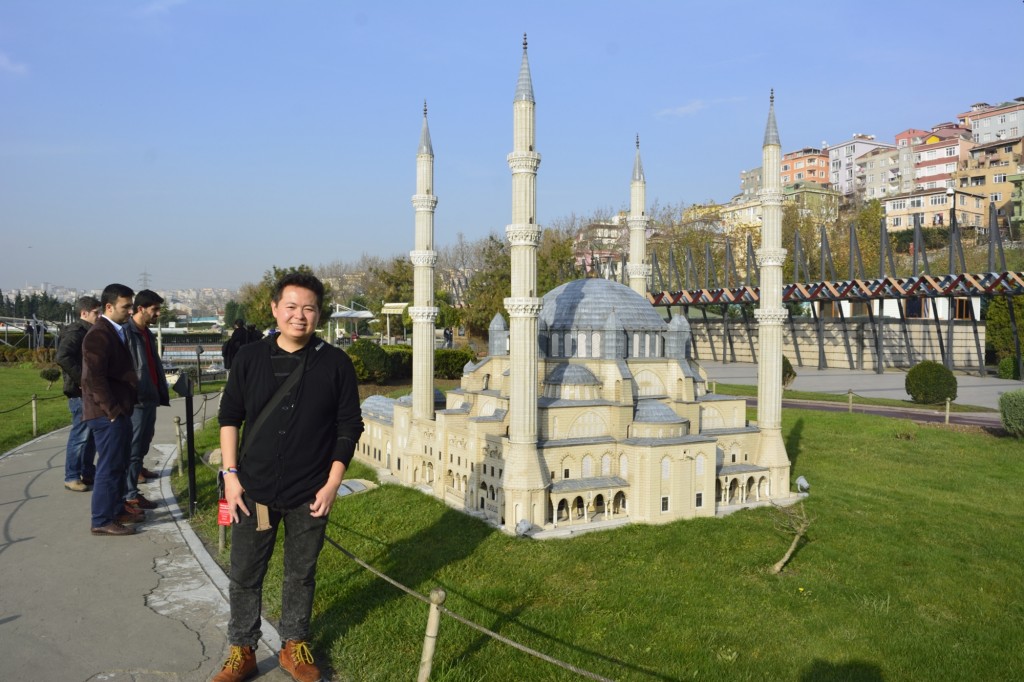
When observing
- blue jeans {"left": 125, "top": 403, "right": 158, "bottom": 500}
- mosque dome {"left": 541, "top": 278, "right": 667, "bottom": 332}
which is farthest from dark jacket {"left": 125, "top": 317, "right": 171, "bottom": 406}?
mosque dome {"left": 541, "top": 278, "right": 667, "bottom": 332}

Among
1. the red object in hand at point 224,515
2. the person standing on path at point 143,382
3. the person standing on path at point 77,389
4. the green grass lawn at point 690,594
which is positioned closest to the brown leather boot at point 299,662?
the green grass lawn at point 690,594

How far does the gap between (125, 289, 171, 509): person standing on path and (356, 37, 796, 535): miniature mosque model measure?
598 cm

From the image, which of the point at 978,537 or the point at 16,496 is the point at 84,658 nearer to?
the point at 16,496

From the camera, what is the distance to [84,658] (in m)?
A: 5.18

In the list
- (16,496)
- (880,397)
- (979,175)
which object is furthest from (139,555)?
(979,175)

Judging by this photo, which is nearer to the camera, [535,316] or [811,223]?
[535,316]

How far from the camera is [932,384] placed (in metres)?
26.7

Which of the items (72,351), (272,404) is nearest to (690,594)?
(272,404)

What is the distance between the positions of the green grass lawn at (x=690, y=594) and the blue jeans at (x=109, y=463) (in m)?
1.09

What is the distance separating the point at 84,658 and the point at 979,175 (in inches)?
3455

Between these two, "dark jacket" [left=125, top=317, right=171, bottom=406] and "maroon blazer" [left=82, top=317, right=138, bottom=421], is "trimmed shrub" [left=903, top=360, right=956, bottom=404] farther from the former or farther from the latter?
"maroon blazer" [left=82, top=317, right=138, bottom=421]

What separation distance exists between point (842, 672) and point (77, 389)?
10.4 m

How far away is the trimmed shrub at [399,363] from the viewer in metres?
32.8

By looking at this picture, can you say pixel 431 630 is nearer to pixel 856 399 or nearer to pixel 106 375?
pixel 106 375
